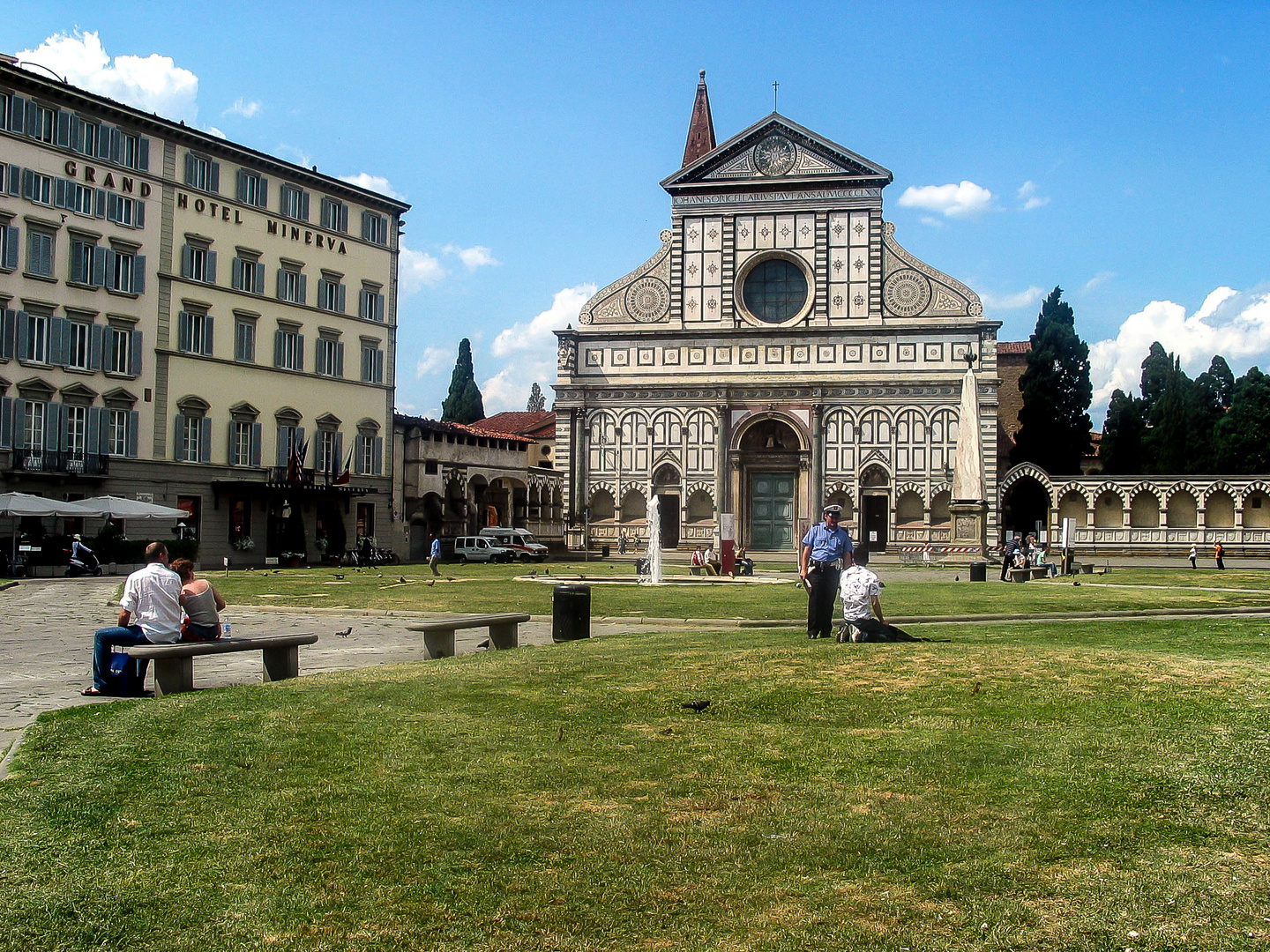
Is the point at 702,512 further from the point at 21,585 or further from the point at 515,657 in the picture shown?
the point at 515,657

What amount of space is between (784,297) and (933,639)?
49720 mm

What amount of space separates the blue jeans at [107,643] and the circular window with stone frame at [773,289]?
51969 millimetres

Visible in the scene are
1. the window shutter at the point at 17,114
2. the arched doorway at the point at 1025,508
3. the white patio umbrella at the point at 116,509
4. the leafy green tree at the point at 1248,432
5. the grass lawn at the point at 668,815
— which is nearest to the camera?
the grass lawn at the point at 668,815

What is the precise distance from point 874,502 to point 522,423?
35190 mm

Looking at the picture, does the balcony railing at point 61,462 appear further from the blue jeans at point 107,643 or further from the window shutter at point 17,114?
the blue jeans at point 107,643

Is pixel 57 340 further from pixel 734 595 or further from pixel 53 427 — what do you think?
pixel 734 595

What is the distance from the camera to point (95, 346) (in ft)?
136

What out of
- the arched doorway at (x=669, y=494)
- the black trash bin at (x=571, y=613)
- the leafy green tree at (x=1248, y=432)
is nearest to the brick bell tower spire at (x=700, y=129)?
the arched doorway at (x=669, y=494)

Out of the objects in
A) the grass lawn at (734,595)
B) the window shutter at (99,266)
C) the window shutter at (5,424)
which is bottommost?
the grass lawn at (734,595)

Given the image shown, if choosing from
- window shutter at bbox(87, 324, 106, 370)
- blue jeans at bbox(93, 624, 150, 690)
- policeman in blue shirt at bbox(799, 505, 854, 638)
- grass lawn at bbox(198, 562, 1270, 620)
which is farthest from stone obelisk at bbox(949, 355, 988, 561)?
blue jeans at bbox(93, 624, 150, 690)

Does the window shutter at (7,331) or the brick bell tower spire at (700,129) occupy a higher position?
the brick bell tower spire at (700,129)

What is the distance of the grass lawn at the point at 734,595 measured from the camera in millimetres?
20234

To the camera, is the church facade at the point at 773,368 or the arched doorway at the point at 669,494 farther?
the arched doorway at the point at 669,494

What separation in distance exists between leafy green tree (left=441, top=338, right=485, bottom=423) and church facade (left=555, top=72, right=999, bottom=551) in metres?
19.5
